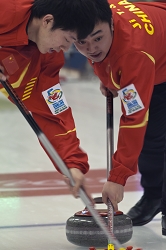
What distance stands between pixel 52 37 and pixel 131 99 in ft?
1.21

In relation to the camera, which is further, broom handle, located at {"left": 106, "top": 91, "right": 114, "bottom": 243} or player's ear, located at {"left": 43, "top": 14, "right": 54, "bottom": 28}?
broom handle, located at {"left": 106, "top": 91, "right": 114, "bottom": 243}

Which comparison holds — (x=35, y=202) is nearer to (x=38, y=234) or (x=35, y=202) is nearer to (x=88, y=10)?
(x=38, y=234)

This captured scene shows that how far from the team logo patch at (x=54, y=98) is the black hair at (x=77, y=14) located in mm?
350

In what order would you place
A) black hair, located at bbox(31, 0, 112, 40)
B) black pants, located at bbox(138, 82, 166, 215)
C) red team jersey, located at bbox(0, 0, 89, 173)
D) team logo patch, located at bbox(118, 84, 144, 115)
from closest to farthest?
1. black hair, located at bbox(31, 0, 112, 40)
2. team logo patch, located at bbox(118, 84, 144, 115)
3. red team jersey, located at bbox(0, 0, 89, 173)
4. black pants, located at bbox(138, 82, 166, 215)

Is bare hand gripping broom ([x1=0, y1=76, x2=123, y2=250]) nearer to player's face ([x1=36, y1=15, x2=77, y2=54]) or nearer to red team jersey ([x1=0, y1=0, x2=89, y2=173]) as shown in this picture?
red team jersey ([x1=0, y1=0, x2=89, y2=173])

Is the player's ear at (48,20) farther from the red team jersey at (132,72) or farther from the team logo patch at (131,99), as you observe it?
the team logo patch at (131,99)

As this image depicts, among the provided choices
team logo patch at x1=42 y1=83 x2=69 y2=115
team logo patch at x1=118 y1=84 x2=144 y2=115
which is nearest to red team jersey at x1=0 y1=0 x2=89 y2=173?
team logo patch at x1=42 y1=83 x2=69 y2=115

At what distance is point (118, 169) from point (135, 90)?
1.01 feet

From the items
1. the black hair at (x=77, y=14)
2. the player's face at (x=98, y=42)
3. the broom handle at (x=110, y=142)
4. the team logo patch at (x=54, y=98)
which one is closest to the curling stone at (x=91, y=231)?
the broom handle at (x=110, y=142)

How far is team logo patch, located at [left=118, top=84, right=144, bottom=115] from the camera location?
2.32 m

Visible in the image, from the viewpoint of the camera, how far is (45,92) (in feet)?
8.39

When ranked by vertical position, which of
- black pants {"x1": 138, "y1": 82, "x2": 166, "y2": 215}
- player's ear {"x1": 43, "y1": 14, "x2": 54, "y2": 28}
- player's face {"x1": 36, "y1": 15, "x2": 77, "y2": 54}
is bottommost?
black pants {"x1": 138, "y1": 82, "x2": 166, "y2": 215}

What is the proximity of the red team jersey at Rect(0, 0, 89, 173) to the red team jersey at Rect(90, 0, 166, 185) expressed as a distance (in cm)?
20

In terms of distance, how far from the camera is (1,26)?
233 centimetres
